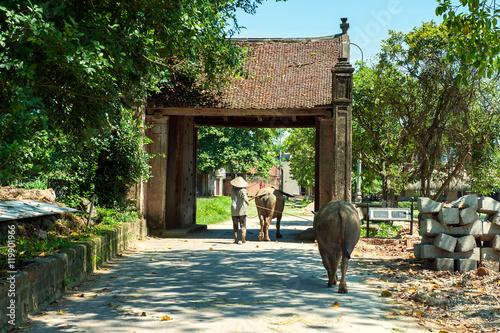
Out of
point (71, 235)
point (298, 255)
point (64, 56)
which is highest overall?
point (64, 56)

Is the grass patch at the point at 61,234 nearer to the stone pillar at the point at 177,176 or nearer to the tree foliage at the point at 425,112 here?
the stone pillar at the point at 177,176

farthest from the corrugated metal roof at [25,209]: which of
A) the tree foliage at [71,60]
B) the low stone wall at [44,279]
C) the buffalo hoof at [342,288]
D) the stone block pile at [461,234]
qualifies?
the stone block pile at [461,234]

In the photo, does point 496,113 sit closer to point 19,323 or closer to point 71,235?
point 71,235

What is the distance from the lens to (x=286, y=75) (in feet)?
53.7

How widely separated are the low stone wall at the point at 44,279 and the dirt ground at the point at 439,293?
15.2 ft

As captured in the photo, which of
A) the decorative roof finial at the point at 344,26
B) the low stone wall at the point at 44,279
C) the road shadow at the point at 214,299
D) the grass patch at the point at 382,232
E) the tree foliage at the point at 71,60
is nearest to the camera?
the low stone wall at the point at 44,279

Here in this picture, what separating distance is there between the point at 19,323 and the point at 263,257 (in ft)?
21.1

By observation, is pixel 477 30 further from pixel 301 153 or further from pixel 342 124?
pixel 301 153

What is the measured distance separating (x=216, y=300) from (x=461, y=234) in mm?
5190

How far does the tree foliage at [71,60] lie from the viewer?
213 inches

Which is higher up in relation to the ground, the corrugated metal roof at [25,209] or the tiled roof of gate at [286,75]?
the tiled roof of gate at [286,75]

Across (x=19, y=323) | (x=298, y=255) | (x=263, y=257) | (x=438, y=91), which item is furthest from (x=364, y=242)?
(x=19, y=323)

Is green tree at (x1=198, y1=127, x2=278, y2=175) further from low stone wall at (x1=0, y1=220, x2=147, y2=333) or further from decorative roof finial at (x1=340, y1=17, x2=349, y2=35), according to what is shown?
low stone wall at (x1=0, y1=220, x2=147, y2=333)

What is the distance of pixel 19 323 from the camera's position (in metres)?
5.37
